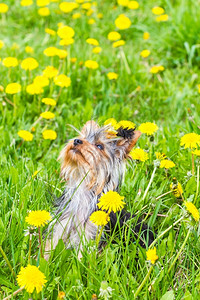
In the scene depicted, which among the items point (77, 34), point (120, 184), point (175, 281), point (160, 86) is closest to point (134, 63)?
point (160, 86)

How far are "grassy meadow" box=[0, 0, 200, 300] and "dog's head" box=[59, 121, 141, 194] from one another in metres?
0.22

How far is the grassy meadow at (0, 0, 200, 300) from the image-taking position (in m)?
2.82

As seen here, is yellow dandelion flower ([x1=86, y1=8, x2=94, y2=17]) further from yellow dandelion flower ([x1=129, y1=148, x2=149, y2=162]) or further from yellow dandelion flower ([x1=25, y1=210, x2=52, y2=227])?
yellow dandelion flower ([x1=25, y1=210, x2=52, y2=227])

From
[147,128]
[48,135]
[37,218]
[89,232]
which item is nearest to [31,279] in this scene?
[37,218]

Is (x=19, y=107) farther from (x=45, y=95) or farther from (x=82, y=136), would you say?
(x=82, y=136)

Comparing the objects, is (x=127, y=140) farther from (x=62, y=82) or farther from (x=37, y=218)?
(x=62, y=82)

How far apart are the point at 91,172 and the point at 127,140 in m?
0.34

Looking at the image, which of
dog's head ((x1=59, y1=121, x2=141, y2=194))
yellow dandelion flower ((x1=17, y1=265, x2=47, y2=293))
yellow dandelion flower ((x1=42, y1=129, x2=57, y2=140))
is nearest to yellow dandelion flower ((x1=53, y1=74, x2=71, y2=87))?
yellow dandelion flower ((x1=42, y1=129, x2=57, y2=140))

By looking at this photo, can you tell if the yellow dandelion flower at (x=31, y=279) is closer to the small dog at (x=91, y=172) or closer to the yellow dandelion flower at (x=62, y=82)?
the small dog at (x=91, y=172)

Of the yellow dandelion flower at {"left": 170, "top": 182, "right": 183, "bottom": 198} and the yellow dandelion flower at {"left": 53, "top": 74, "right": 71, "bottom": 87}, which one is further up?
the yellow dandelion flower at {"left": 53, "top": 74, "right": 71, "bottom": 87}

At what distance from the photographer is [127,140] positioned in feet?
11.0

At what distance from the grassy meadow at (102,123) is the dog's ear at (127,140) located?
0.79 feet

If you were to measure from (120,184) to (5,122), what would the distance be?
183 centimetres

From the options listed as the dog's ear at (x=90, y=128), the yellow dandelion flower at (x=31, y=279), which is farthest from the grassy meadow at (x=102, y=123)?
the dog's ear at (x=90, y=128)
